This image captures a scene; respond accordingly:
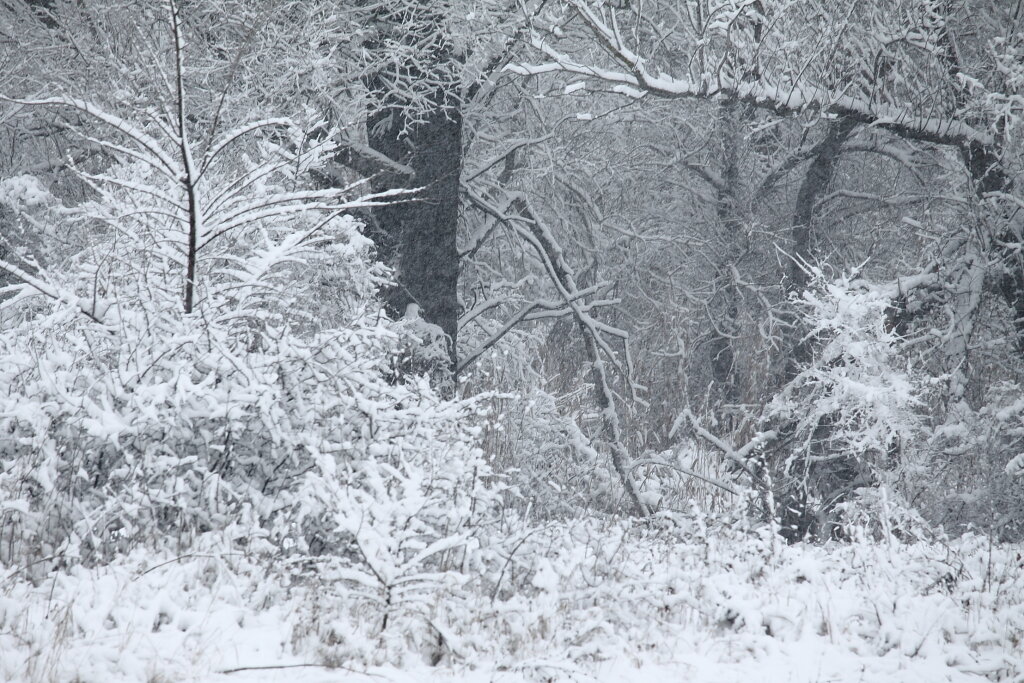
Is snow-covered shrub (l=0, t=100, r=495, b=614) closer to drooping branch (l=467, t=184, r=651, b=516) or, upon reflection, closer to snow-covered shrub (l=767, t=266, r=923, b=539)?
snow-covered shrub (l=767, t=266, r=923, b=539)

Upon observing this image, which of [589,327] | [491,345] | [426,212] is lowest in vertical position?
[491,345]

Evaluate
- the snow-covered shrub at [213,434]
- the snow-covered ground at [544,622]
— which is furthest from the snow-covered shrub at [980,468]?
the snow-covered shrub at [213,434]

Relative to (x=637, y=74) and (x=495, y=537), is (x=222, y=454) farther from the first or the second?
(x=637, y=74)

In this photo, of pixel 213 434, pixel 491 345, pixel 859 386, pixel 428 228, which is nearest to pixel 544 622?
pixel 213 434

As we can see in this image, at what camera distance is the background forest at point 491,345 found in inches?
161

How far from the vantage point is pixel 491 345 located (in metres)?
11.3

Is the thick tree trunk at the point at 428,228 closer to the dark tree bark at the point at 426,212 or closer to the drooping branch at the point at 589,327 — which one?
the dark tree bark at the point at 426,212

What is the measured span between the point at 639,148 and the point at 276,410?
12953 mm

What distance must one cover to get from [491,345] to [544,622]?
23.6 feet

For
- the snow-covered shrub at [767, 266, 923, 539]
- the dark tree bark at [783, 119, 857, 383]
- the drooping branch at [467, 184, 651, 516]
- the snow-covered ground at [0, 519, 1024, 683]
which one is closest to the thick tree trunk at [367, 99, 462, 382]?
the drooping branch at [467, 184, 651, 516]

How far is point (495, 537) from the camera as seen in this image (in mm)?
5383

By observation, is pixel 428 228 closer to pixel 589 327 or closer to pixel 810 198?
pixel 589 327

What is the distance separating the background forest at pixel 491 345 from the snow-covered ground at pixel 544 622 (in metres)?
0.02

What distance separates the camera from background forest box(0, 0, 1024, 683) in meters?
4.09
